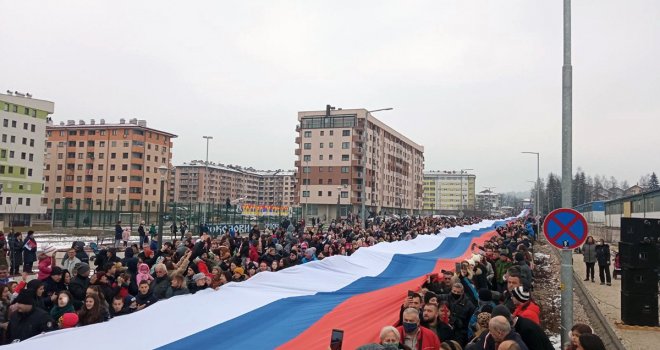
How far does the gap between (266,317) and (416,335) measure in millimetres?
3179

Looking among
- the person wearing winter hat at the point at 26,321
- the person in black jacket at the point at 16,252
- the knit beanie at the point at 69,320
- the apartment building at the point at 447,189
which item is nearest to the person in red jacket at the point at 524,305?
the knit beanie at the point at 69,320

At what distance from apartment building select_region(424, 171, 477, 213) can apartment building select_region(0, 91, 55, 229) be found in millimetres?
132150

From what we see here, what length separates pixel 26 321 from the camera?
6.37 meters

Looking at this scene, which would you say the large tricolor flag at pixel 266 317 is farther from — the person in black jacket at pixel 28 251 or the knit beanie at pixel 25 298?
the person in black jacket at pixel 28 251

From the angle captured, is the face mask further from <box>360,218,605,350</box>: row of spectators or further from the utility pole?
the utility pole

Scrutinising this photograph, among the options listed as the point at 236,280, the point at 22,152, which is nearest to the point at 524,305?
the point at 236,280

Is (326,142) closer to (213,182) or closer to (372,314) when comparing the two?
(372,314)

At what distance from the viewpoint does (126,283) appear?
A: 341 inches

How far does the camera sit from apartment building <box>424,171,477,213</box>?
584 ft

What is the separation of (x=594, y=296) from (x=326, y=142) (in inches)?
2679

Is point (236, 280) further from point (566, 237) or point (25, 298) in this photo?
point (566, 237)

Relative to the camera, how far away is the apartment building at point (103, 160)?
89188 mm

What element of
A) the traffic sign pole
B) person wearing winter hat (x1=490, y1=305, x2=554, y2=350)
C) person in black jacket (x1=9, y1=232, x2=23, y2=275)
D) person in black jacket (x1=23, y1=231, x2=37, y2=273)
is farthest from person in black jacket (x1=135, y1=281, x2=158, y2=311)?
person in black jacket (x1=9, y1=232, x2=23, y2=275)

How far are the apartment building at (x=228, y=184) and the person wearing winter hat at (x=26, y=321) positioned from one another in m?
130
